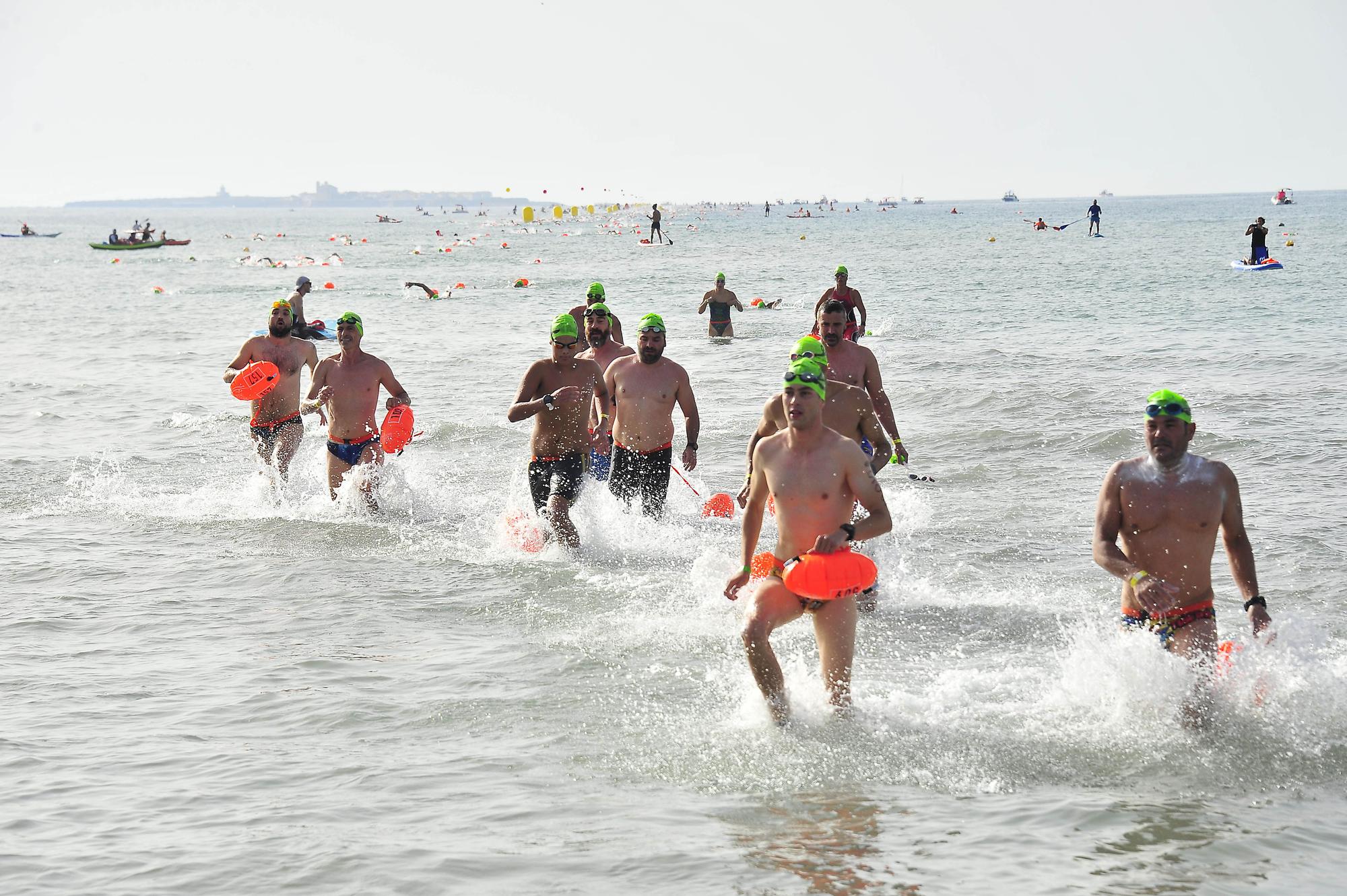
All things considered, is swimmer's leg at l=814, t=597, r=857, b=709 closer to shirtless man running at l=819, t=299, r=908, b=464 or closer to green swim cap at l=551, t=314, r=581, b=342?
shirtless man running at l=819, t=299, r=908, b=464

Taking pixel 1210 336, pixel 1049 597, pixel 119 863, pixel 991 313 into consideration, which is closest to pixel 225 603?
pixel 119 863

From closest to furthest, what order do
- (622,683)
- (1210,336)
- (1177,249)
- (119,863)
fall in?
(119,863), (622,683), (1210,336), (1177,249)

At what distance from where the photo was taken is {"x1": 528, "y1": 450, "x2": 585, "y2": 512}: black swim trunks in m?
9.12

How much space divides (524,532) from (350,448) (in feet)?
6.04

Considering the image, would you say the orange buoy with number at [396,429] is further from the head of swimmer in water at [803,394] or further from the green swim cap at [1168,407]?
the green swim cap at [1168,407]

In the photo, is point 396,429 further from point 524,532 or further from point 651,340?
point 651,340

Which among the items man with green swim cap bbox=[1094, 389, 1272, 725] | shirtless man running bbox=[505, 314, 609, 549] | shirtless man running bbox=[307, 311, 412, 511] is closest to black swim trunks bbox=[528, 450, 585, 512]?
shirtless man running bbox=[505, 314, 609, 549]

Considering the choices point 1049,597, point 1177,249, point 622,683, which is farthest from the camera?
point 1177,249

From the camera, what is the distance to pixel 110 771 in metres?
5.41

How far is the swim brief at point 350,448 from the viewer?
402 inches

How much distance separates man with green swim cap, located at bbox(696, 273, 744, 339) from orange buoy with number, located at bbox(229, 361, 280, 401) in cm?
1301

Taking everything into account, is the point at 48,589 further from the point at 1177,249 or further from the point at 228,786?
the point at 1177,249

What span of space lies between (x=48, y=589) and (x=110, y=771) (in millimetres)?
3495

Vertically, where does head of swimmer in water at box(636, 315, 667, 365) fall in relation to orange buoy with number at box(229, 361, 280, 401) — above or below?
above
